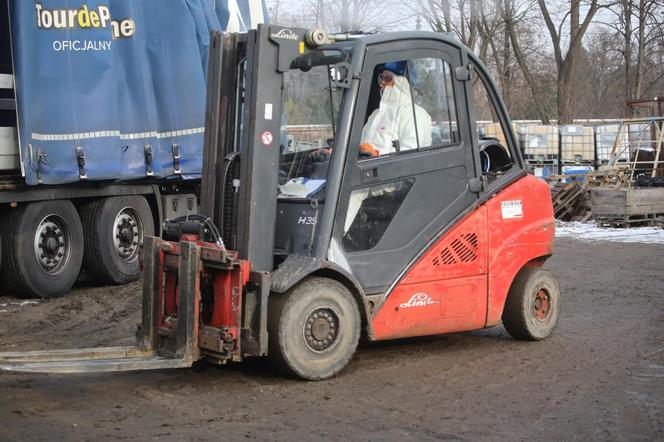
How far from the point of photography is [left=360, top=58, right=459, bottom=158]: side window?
22.1 feet

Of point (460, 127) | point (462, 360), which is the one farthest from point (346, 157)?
point (462, 360)

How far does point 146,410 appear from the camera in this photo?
18.5 ft

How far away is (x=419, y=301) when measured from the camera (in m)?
6.93

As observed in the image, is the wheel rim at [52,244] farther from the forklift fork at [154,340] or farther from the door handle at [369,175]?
the door handle at [369,175]

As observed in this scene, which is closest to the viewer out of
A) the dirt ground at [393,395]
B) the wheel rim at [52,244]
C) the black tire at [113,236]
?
the dirt ground at [393,395]

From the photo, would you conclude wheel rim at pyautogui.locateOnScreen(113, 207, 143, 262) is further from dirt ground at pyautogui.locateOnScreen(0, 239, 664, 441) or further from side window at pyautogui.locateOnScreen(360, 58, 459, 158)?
side window at pyautogui.locateOnScreen(360, 58, 459, 158)

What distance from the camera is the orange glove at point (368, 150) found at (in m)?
6.67

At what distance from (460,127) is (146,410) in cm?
326

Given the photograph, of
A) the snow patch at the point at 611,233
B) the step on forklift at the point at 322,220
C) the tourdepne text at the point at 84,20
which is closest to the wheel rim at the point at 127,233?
the tourdepne text at the point at 84,20

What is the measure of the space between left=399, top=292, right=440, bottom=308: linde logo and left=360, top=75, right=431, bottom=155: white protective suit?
1109mm

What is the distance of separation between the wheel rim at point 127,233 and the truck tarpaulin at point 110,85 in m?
0.76

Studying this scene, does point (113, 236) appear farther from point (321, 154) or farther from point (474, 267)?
point (474, 267)

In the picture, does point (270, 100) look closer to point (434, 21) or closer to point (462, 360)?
point (462, 360)

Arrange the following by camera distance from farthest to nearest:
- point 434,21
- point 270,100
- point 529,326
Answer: point 434,21, point 529,326, point 270,100
